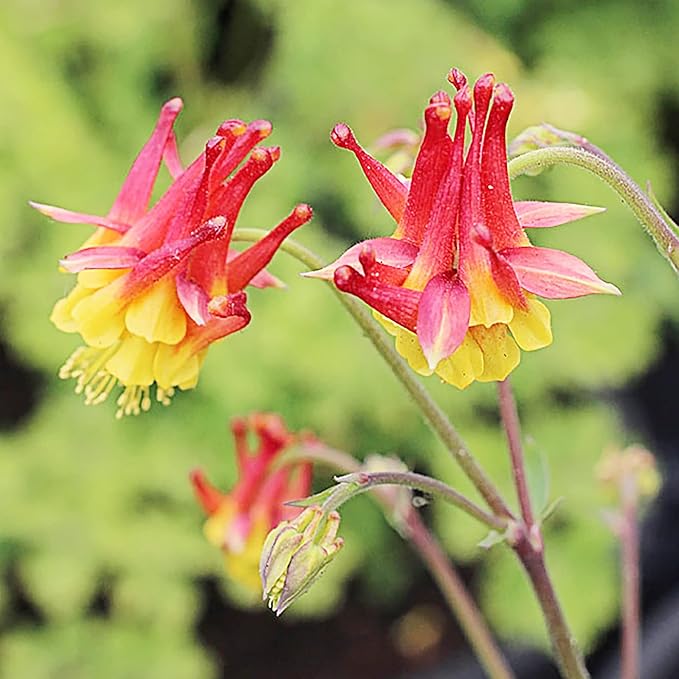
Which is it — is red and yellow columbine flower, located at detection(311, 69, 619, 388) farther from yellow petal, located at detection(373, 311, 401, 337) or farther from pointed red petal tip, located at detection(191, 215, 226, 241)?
pointed red petal tip, located at detection(191, 215, 226, 241)

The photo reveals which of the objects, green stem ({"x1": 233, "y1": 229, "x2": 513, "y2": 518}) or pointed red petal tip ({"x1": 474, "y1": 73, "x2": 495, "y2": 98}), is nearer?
pointed red petal tip ({"x1": 474, "y1": 73, "x2": 495, "y2": 98})

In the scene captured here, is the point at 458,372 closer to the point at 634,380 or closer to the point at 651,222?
the point at 651,222

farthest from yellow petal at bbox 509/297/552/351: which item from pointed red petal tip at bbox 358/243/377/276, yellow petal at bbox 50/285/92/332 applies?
yellow petal at bbox 50/285/92/332

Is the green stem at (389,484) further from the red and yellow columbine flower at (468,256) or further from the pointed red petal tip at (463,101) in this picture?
the pointed red petal tip at (463,101)

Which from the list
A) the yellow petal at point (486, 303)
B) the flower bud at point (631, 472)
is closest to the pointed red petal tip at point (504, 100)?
the yellow petal at point (486, 303)

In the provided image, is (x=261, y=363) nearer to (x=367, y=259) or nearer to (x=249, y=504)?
(x=249, y=504)

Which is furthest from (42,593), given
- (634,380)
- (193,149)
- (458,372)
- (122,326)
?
(634,380)

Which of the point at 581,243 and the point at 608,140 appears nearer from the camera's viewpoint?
the point at 581,243
